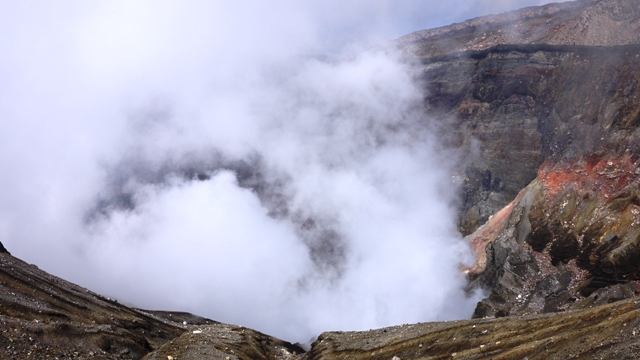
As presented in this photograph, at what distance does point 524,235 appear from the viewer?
2645 inches

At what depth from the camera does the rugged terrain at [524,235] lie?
38.0m

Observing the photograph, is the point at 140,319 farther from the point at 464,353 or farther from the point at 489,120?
the point at 489,120

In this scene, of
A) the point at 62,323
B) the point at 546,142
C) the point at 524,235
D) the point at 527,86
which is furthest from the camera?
the point at 527,86

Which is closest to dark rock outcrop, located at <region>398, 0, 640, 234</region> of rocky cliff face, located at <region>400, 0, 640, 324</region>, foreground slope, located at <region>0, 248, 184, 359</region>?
rocky cliff face, located at <region>400, 0, 640, 324</region>

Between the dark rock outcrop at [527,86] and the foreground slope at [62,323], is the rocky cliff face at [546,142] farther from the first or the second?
the foreground slope at [62,323]

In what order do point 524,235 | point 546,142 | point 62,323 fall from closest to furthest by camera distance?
point 62,323 < point 524,235 < point 546,142

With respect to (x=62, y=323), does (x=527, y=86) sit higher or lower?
higher

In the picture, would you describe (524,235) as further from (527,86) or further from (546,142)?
(527,86)

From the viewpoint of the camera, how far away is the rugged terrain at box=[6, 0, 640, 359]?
38000 mm

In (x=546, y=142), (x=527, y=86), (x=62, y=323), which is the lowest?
(x=62, y=323)

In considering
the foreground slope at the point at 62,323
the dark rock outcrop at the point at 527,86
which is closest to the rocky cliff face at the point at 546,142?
the dark rock outcrop at the point at 527,86

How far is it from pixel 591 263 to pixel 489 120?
6271 cm

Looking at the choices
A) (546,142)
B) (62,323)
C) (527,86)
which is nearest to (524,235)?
(546,142)

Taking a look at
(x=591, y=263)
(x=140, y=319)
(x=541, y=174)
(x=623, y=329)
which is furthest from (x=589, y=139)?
(x=140, y=319)
